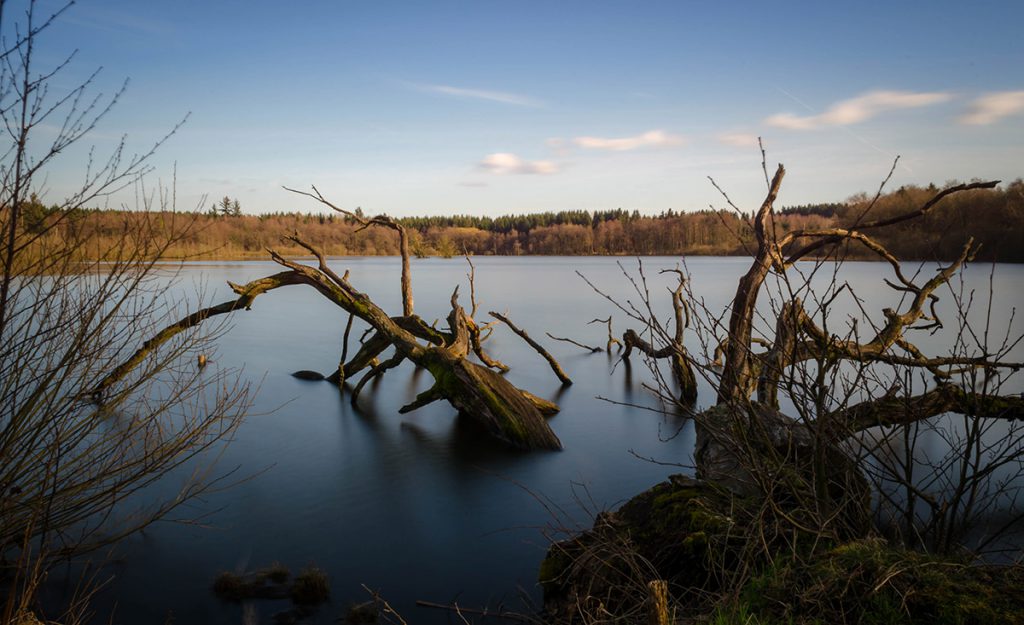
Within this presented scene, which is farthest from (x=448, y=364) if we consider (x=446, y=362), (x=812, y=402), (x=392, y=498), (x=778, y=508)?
(x=778, y=508)

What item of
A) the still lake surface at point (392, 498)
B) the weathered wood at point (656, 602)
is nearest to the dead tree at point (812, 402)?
the still lake surface at point (392, 498)

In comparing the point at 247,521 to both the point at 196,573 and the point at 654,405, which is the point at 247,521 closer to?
the point at 196,573

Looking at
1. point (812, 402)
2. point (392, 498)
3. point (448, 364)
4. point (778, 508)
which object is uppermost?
point (812, 402)

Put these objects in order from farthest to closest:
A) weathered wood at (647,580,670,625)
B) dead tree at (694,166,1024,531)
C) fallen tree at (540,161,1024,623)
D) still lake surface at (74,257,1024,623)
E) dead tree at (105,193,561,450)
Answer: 1. dead tree at (105,193,561,450)
2. still lake surface at (74,257,1024,623)
3. dead tree at (694,166,1024,531)
4. fallen tree at (540,161,1024,623)
5. weathered wood at (647,580,670,625)

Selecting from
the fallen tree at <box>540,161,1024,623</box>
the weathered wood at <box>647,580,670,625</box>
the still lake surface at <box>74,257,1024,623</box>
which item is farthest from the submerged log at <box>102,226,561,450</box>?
the weathered wood at <box>647,580,670,625</box>

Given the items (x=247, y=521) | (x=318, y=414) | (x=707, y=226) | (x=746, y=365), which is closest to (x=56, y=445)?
(x=247, y=521)

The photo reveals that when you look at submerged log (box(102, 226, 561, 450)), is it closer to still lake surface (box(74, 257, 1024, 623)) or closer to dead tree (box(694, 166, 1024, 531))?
still lake surface (box(74, 257, 1024, 623))

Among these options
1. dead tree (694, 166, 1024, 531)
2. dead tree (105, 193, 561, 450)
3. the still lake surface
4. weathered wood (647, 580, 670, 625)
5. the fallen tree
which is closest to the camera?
weathered wood (647, 580, 670, 625)

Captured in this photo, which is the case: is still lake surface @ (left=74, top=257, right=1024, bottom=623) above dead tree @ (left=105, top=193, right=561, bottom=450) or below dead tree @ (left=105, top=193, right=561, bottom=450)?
below

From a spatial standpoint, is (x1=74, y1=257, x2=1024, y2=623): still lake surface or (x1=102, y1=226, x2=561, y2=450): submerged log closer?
(x1=74, y1=257, x2=1024, y2=623): still lake surface

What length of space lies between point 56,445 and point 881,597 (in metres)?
4.56

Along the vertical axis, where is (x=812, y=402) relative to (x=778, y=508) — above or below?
above

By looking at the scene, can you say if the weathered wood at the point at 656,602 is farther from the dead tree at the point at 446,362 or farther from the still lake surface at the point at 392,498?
the dead tree at the point at 446,362

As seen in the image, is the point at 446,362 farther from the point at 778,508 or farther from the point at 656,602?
the point at 656,602
